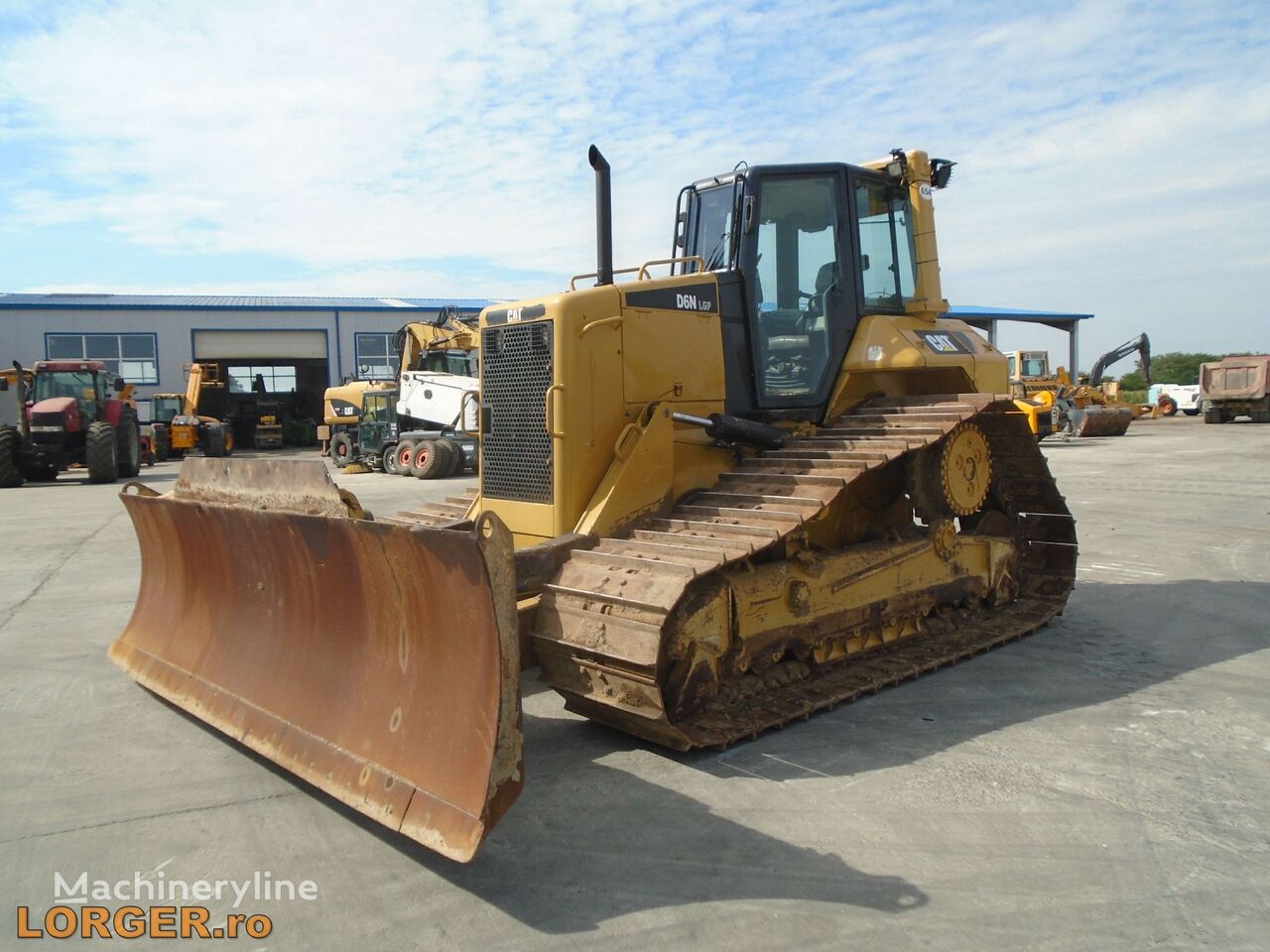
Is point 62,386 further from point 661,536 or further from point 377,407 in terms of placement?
point 661,536

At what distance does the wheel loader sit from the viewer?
13.0ft

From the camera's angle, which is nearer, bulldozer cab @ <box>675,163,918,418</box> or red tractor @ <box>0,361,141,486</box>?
bulldozer cab @ <box>675,163,918,418</box>

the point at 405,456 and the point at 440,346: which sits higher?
the point at 440,346

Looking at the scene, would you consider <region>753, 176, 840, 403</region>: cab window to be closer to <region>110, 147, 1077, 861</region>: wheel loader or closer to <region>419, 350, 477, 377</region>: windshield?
<region>110, 147, 1077, 861</region>: wheel loader

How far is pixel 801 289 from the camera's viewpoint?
6.55 m

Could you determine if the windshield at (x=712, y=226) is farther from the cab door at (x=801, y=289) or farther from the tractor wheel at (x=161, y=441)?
the tractor wheel at (x=161, y=441)

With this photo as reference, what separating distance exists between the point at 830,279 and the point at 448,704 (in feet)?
13.3

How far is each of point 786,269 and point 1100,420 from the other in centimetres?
2837

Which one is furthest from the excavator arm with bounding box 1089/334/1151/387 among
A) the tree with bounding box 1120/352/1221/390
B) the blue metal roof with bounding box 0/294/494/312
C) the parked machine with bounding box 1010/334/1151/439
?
the tree with bounding box 1120/352/1221/390

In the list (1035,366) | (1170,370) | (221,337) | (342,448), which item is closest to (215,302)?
(221,337)

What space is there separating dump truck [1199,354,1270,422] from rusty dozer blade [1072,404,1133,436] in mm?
8207

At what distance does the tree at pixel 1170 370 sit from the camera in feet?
248

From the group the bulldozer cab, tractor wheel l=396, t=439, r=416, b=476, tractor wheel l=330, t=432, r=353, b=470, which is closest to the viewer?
the bulldozer cab

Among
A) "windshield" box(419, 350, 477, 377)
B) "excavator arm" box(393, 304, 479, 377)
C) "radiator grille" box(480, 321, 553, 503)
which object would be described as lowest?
"radiator grille" box(480, 321, 553, 503)
